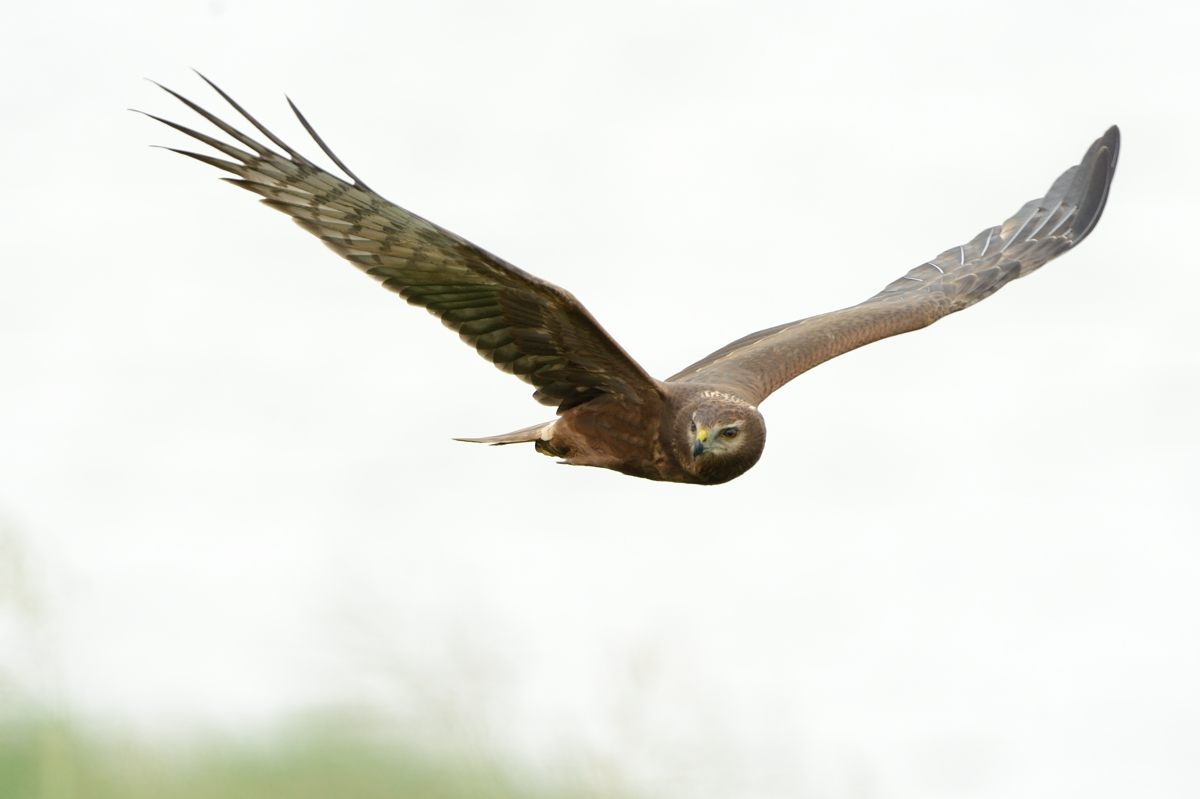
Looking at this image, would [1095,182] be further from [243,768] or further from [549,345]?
[243,768]

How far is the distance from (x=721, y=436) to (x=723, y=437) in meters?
0.01

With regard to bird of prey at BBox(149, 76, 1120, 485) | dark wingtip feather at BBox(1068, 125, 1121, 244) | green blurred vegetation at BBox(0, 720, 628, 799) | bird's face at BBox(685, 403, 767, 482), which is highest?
dark wingtip feather at BBox(1068, 125, 1121, 244)

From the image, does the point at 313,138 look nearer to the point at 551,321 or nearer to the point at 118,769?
the point at 551,321

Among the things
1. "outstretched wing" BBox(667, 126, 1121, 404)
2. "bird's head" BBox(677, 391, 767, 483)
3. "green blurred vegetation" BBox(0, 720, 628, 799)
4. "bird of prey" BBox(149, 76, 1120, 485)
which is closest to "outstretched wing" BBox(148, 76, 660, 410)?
"bird of prey" BBox(149, 76, 1120, 485)

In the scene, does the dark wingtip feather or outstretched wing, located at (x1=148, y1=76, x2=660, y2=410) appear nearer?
outstretched wing, located at (x1=148, y1=76, x2=660, y2=410)

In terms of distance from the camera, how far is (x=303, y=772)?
642 cm

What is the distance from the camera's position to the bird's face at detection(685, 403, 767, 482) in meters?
6.63

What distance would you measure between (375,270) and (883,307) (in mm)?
3587

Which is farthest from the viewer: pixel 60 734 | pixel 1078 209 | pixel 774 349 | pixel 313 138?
pixel 1078 209

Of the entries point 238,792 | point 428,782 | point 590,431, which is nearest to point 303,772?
point 238,792

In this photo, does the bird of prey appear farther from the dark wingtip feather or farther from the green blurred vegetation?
the dark wingtip feather

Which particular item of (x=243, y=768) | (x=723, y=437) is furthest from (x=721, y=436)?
(x=243, y=768)

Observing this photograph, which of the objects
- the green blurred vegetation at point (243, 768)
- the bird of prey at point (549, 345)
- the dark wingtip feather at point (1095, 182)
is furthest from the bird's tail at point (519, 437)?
the dark wingtip feather at point (1095, 182)

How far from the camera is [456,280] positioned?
6.52 m
